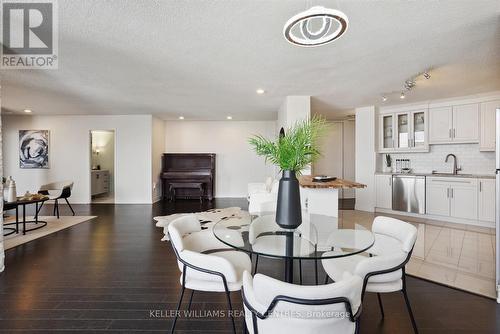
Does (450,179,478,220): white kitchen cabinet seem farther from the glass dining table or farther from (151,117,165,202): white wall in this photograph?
(151,117,165,202): white wall

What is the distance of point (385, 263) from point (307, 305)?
73 cm

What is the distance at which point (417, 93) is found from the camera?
177 inches

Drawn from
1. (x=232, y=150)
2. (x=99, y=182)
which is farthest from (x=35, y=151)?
(x=232, y=150)

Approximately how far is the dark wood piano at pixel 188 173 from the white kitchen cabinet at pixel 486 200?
20.2ft

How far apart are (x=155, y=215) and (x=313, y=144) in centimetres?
454

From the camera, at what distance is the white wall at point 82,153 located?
6828 millimetres

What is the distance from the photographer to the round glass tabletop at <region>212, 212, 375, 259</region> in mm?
1523

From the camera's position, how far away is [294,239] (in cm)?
175

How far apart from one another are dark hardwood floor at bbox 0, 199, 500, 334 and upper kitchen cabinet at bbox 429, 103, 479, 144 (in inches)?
149

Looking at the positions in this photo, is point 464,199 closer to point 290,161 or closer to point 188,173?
point 290,161

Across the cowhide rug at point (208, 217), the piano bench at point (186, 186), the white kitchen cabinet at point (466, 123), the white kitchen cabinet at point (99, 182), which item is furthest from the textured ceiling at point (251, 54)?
the white kitchen cabinet at point (99, 182)

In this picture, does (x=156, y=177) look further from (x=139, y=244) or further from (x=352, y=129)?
(x=352, y=129)

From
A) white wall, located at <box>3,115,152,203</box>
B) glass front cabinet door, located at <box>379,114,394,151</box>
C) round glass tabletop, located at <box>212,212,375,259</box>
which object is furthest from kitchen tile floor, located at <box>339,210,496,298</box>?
white wall, located at <box>3,115,152,203</box>

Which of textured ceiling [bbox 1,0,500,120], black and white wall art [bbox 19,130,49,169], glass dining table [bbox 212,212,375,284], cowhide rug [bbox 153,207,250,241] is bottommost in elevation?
cowhide rug [bbox 153,207,250,241]
